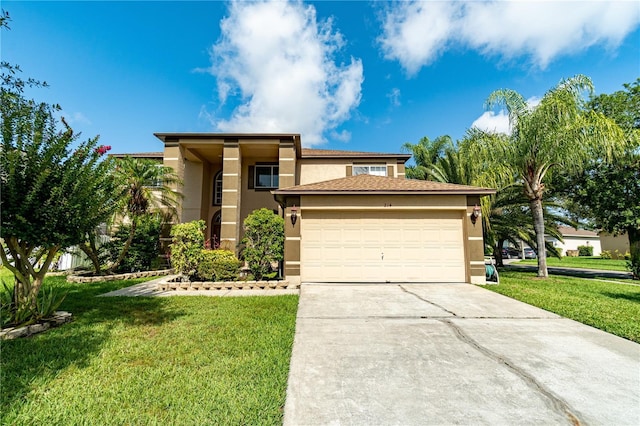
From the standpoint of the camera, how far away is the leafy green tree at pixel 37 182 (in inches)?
168

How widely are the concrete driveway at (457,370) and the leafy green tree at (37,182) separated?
4.37 metres

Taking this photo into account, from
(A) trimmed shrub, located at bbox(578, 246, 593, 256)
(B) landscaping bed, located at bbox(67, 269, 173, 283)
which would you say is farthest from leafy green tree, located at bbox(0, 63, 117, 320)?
(A) trimmed shrub, located at bbox(578, 246, 593, 256)

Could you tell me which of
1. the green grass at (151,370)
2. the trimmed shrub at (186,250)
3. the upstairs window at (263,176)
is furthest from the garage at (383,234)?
the upstairs window at (263,176)

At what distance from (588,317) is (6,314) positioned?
34.7 feet

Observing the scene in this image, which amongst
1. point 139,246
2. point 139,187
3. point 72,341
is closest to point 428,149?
point 139,187

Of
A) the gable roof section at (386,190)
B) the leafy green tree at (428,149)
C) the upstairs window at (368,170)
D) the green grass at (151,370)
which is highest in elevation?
the leafy green tree at (428,149)

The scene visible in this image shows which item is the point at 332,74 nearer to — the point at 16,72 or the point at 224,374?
the point at 16,72

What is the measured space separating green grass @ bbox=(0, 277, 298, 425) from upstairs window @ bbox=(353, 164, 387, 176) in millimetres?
11502

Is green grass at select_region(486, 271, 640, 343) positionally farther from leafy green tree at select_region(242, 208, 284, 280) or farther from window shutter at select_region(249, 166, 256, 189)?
window shutter at select_region(249, 166, 256, 189)

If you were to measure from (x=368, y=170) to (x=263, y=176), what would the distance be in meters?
6.22

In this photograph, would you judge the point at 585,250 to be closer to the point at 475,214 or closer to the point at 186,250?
the point at 475,214

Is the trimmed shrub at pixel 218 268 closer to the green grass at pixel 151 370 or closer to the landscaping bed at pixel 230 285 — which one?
the landscaping bed at pixel 230 285

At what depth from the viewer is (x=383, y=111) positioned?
1930cm

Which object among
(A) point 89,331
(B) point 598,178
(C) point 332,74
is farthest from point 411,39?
(A) point 89,331
